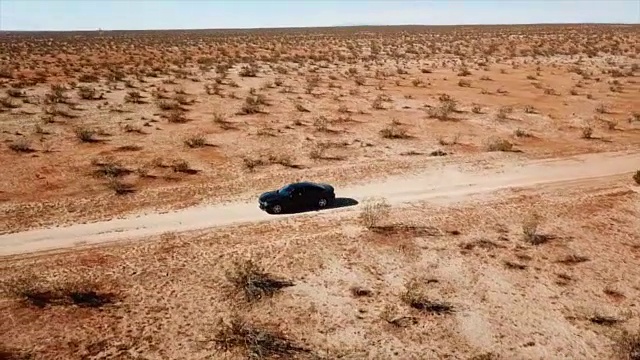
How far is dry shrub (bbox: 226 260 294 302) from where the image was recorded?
16.3 meters

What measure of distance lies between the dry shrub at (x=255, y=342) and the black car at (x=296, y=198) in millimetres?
7803

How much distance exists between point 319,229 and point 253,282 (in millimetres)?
4861

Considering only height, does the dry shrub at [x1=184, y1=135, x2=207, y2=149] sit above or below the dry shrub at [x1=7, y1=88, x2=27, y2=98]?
below

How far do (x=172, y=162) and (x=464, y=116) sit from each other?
71.3 ft

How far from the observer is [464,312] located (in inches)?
622

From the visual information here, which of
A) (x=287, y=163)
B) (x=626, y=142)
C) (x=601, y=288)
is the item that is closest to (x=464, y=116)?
(x=626, y=142)

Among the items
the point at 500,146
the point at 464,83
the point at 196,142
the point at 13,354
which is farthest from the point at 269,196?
the point at 464,83

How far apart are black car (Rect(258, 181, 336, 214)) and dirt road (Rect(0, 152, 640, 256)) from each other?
1.32 ft

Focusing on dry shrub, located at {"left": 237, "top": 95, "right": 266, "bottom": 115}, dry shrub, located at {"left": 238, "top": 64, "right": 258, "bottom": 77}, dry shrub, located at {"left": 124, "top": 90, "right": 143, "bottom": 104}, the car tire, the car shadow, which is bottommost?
the car shadow

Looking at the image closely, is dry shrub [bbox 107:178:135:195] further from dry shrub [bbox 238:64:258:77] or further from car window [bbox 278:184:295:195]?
dry shrub [bbox 238:64:258:77]

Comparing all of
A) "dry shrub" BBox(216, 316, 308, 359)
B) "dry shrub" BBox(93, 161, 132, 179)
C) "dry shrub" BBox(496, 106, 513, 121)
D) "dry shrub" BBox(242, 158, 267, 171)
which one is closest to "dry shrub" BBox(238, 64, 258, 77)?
"dry shrub" BBox(496, 106, 513, 121)

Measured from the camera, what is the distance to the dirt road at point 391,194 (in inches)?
776

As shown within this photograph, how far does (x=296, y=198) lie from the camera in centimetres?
2230

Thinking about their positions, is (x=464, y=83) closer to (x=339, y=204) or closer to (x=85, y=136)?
(x=339, y=204)
